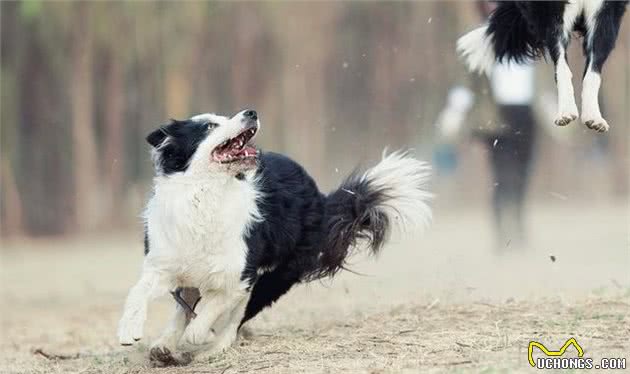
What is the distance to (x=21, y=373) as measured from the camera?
253 inches

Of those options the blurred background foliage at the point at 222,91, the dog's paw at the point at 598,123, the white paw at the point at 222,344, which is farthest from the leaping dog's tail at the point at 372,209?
the blurred background foliage at the point at 222,91

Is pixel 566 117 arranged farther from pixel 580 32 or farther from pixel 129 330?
pixel 129 330

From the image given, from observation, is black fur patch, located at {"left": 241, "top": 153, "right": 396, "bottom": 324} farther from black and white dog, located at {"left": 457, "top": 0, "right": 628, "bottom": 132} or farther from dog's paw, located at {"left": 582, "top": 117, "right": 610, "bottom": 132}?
dog's paw, located at {"left": 582, "top": 117, "right": 610, "bottom": 132}

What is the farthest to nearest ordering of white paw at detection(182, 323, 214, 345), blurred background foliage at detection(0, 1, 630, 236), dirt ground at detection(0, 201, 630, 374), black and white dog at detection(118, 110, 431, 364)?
blurred background foliage at detection(0, 1, 630, 236) → white paw at detection(182, 323, 214, 345) → black and white dog at detection(118, 110, 431, 364) → dirt ground at detection(0, 201, 630, 374)

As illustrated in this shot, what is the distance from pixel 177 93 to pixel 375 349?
15.6m

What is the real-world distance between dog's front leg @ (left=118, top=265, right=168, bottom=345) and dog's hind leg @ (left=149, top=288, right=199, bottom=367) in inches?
12.8

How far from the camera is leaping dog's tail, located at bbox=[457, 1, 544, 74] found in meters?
6.89

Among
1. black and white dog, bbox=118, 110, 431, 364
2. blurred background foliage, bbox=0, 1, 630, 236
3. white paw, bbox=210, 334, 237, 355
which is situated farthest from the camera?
blurred background foliage, bbox=0, 1, 630, 236

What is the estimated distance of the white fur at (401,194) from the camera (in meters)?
7.04

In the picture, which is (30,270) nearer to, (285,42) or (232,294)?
(285,42)

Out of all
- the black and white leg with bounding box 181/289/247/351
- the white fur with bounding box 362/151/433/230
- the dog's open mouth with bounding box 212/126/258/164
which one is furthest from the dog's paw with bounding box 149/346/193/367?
the white fur with bounding box 362/151/433/230

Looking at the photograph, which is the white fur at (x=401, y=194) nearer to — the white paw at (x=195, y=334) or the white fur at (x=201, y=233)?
the white fur at (x=201, y=233)

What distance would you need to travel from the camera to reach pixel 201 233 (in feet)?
19.9

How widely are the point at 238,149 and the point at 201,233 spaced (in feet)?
1.61
